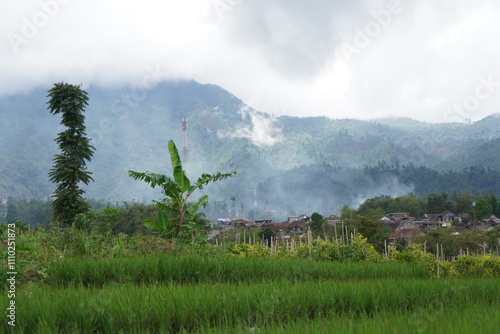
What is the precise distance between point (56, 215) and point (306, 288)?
17180 millimetres

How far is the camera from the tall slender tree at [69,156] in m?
19.5

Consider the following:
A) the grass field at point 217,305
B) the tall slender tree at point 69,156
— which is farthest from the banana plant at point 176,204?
the tall slender tree at point 69,156

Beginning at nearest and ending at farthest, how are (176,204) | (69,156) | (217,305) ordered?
(217,305)
(176,204)
(69,156)

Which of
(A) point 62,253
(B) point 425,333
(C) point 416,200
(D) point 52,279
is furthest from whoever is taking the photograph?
(C) point 416,200

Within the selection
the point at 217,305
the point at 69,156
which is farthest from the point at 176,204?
the point at 69,156

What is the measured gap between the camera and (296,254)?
14734 millimetres

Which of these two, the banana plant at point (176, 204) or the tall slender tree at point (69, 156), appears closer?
the banana plant at point (176, 204)

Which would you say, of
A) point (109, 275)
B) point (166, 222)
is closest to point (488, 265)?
point (166, 222)

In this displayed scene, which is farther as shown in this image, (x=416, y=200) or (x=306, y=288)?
(x=416, y=200)

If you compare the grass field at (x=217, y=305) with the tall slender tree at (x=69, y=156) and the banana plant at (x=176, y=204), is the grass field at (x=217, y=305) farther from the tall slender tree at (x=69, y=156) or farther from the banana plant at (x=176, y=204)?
the tall slender tree at (x=69, y=156)

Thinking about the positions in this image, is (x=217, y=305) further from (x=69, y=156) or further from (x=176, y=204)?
(x=69, y=156)

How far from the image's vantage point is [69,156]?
1986cm

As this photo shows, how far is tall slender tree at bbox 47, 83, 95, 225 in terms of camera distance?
19.5 metres

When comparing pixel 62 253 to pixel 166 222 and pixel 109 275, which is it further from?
pixel 166 222
